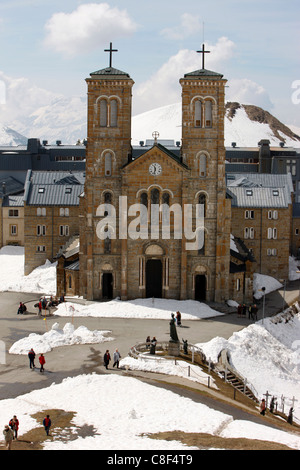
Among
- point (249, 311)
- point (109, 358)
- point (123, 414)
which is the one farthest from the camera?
point (249, 311)

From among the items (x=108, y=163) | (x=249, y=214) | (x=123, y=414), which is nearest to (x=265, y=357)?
(x=123, y=414)

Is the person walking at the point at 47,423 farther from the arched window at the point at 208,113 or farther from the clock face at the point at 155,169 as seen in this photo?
the arched window at the point at 208,113

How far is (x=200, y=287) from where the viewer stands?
63031 millimetres

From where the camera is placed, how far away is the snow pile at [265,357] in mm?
45069

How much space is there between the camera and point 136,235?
203 feet

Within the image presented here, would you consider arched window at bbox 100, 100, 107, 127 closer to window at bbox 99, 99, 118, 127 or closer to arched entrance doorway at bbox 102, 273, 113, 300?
window at bbox 99, 99, 118, 127

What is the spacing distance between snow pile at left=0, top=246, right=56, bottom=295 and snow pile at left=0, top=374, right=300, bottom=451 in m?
31.5

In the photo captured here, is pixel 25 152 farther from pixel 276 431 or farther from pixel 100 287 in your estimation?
pixel 276 431

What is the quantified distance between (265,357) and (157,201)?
19.6 m

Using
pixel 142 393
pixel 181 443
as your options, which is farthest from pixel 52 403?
pixel 181 443

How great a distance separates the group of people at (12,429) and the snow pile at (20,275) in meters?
38.1

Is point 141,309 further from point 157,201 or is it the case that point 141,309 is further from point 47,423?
point 47,423

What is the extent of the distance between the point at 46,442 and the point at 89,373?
10941 mm

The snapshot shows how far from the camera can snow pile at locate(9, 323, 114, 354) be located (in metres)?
46.4
